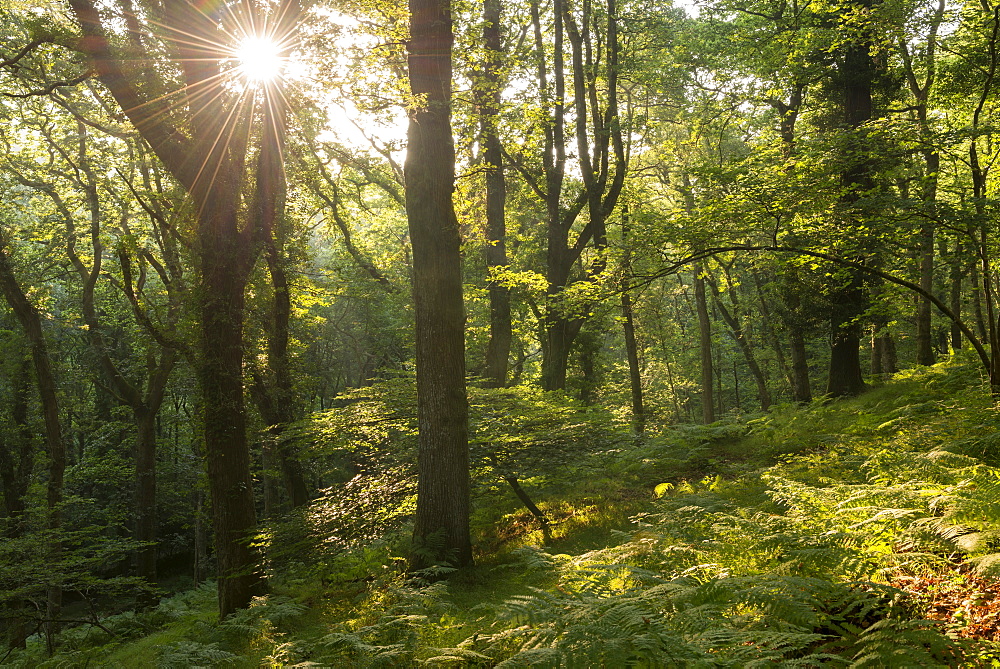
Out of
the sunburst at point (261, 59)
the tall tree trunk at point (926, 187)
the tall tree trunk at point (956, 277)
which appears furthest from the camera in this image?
the sunburst at point (261, 59)

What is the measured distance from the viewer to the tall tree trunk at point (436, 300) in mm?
6871

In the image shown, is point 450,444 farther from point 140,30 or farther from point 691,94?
point 691,94

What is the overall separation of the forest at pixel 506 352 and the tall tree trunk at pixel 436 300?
4 cm

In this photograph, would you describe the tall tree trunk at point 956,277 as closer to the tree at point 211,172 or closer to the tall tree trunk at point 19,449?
the tree at point 211,172

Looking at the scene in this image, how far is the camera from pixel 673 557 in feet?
14.7

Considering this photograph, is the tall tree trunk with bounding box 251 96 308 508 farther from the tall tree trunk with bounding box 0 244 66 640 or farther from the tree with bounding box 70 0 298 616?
the tall tree trunk with bounding box 0 244 66 640

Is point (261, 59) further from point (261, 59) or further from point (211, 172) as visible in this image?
point (211, 172)

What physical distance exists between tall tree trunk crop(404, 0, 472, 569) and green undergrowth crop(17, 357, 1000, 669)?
78 centimetres

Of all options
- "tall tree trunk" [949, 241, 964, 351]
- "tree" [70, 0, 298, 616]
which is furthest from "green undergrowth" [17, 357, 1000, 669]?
"tall tree trunk" [949, 241, 964, 351]

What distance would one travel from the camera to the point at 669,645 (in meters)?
2.56

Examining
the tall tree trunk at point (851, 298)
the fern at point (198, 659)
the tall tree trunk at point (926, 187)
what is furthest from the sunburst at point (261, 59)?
the tall tree trunk at point (851, 298)

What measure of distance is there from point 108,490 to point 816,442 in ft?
113

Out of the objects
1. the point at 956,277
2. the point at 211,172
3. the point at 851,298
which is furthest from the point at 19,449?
the point at 956,277

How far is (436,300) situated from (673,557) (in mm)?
4040
